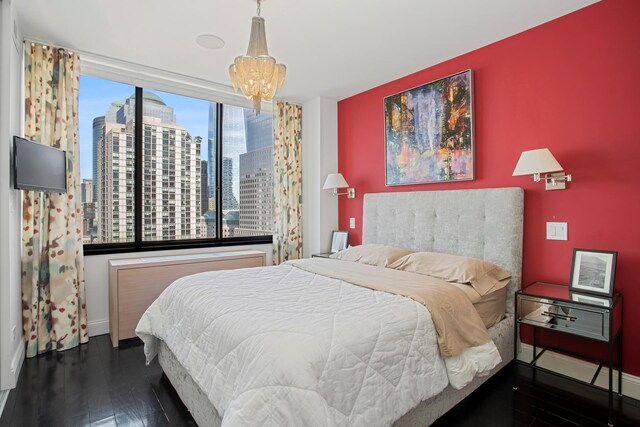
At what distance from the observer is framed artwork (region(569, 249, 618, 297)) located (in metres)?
2.11

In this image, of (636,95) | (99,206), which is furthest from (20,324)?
(636,95)

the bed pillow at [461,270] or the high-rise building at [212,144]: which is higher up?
the high-rise building at [212,144]

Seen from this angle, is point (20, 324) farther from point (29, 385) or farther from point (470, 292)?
point (470, 292)

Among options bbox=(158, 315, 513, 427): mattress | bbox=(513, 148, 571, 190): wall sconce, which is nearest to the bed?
bbox=(158, 315, 513, 427): mattress

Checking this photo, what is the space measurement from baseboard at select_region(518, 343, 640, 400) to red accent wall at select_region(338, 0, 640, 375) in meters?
0.08

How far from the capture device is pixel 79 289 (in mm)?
2982

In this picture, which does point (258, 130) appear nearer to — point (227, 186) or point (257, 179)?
point (257, 179)

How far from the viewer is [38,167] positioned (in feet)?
7.97

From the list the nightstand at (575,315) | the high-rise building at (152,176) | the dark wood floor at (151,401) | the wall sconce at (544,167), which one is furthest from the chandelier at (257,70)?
the high-rise building at (152,176)

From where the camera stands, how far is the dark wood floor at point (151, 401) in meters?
1.91

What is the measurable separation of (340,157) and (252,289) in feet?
8.77

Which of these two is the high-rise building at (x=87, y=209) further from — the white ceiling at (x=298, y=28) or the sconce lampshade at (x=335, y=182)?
the sconce lampshade at (x=335, y=182)

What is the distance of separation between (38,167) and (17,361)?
1434 millimetres

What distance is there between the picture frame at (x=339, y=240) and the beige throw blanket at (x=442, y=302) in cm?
158
